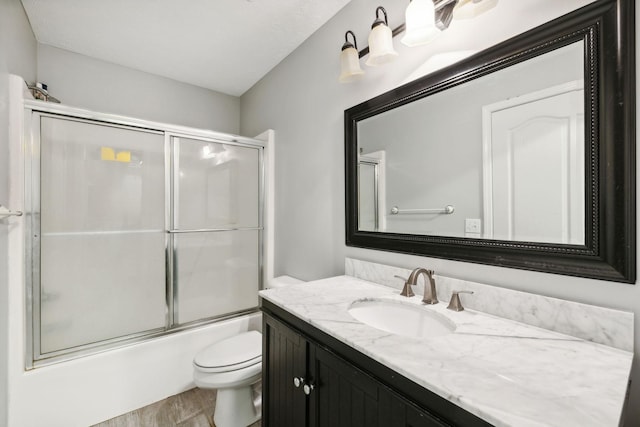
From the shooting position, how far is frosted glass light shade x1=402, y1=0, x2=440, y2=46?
41.6 inches

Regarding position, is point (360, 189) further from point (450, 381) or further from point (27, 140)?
point (27, 140)

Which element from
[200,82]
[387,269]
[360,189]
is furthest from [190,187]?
[387,269]

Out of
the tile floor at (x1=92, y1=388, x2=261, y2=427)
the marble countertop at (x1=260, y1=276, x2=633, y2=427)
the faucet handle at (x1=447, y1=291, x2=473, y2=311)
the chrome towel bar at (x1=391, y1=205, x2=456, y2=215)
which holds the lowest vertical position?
the tile floor at (x1=92, y1=388, x2=261, y2=427)

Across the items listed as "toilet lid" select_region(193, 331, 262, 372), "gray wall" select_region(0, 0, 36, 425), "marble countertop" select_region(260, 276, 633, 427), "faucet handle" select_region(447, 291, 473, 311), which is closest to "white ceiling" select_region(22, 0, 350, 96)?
"gray wall" select_region(0, 0, 36, 425)

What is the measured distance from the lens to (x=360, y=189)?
4.99 feet

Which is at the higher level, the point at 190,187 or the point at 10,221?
the point at 190,187

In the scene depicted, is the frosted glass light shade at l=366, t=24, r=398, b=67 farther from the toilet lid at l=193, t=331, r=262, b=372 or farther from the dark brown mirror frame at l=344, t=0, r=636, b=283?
the toilet lid at l=193, t=331, r=262, b=372

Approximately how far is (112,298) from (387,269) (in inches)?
69.0

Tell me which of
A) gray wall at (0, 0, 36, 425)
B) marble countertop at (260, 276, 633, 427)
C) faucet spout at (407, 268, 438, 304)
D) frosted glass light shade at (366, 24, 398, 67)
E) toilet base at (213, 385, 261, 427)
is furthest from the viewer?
toilet base at (213, 385, 261, 427)

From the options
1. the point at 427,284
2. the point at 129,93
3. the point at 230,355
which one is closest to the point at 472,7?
the point at 427,284

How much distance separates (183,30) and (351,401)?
7.41 feet

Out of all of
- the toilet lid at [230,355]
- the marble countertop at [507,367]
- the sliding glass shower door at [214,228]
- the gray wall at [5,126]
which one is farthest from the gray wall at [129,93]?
the marble countertop at [507,367]

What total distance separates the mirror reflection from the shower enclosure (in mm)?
1313

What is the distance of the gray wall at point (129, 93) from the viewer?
2041 millimetres
